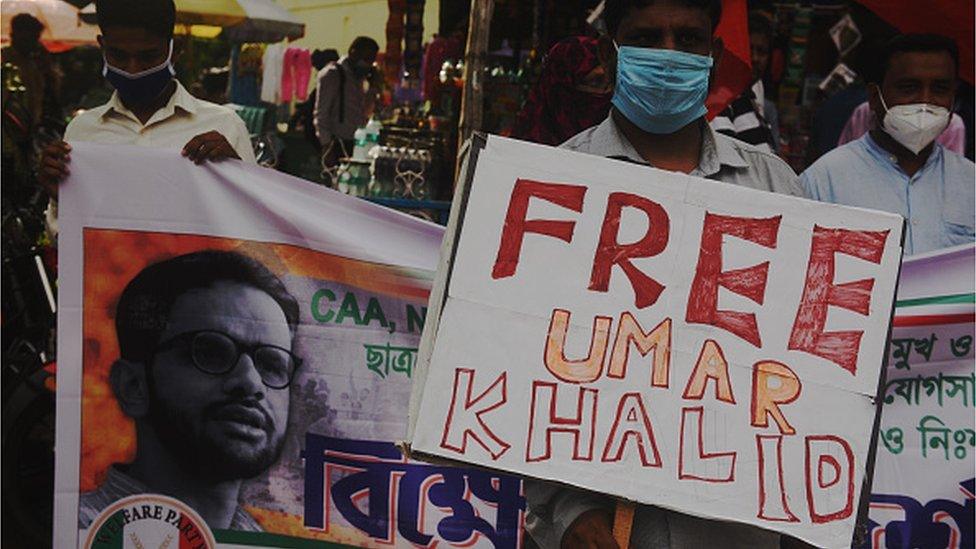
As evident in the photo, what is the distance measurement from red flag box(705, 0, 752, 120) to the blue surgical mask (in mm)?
2918

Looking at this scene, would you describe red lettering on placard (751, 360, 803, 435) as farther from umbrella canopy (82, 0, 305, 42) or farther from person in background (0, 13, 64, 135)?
umbrella canopy (82, 0, 305, 42)

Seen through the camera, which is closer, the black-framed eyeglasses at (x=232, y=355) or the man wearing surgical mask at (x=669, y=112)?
Answer: the man wearing surgical mask at (x=669, y=112)

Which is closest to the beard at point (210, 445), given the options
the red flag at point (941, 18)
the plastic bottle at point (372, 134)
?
the red flag at point (941, 18)

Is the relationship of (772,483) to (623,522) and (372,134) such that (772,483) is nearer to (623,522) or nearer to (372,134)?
(623,522)

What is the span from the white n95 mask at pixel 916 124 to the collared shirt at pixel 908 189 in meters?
0.06

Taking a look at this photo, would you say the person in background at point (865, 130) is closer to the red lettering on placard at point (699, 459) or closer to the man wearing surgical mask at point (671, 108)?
the man wearing surgical mask at point (671, 108)

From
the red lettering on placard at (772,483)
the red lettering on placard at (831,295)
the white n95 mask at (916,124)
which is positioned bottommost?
the red lettering on placard at (772,483)

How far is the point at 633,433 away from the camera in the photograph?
2.67m

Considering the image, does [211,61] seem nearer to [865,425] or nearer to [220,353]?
[220,353]

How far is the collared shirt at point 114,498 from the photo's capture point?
417 cm

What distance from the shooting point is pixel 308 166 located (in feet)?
41.9

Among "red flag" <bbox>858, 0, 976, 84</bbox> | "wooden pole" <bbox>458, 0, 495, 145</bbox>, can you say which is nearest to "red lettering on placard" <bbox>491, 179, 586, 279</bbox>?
"wooden pole" <bbox>458, 0, 495, 145</bbox>

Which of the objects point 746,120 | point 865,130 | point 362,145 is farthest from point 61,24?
point 746,120

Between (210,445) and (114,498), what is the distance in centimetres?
30
